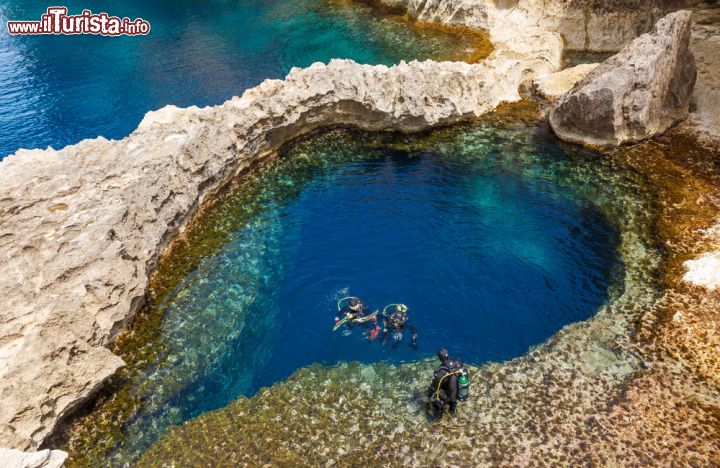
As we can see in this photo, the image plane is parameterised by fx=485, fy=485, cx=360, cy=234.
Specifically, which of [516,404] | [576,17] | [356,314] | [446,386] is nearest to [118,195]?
[356,314]

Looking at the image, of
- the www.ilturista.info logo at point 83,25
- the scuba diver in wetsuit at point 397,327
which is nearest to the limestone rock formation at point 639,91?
the scuba diver in wetsuit at point 397,327

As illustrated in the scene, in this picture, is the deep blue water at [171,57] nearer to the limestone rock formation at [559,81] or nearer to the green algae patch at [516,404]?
the limestone rock formation at [559,81]

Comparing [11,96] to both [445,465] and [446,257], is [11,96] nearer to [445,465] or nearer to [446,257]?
[446,257]

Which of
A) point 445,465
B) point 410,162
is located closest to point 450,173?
point 410,162

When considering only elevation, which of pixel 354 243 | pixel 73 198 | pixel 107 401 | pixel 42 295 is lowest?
pixel 107 401

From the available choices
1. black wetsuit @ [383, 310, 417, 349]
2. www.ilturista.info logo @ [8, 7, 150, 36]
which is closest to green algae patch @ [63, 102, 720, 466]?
black wetsuit @ [383, 310, 417, 349]

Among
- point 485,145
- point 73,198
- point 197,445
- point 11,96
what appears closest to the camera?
point 197,445
